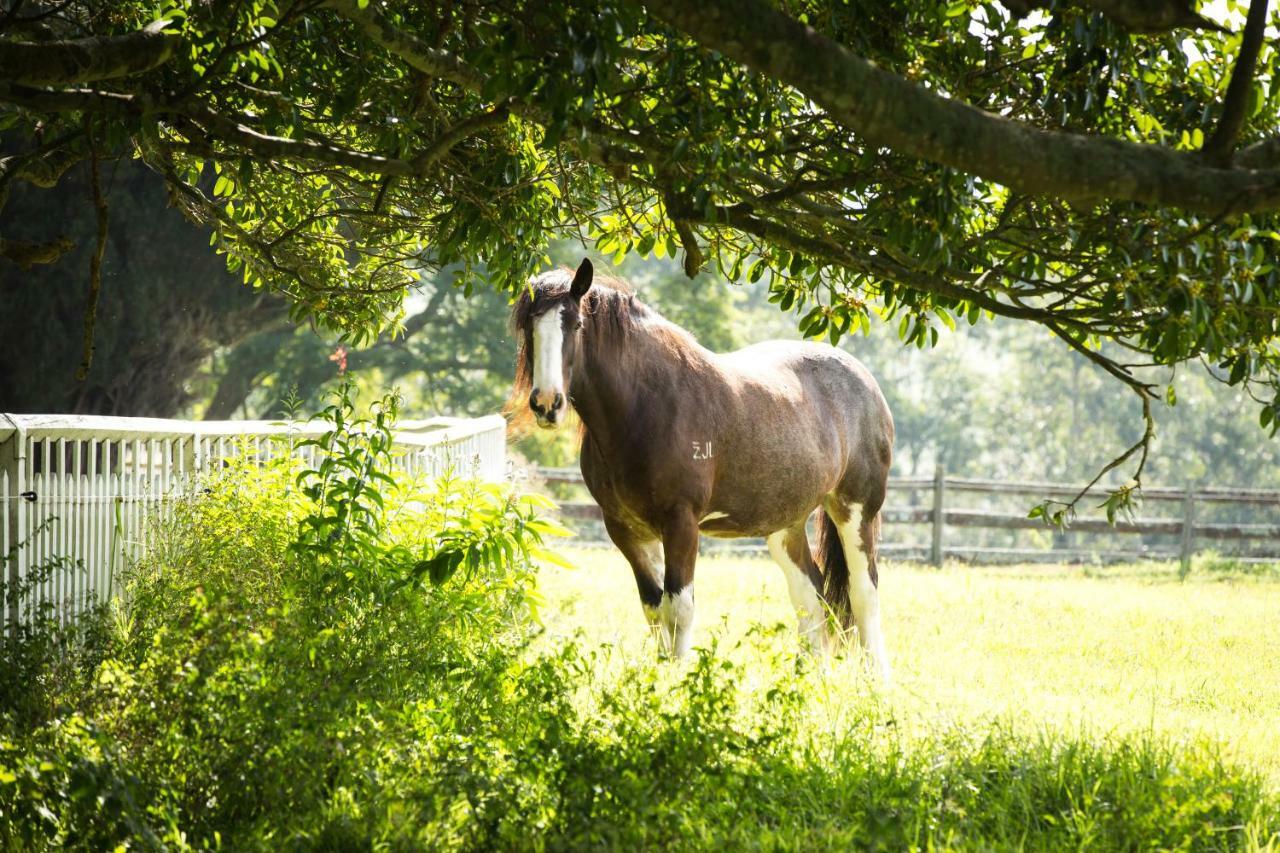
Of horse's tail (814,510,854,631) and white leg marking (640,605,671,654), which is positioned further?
horse's tail (814,510,854,631)

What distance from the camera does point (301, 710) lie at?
3861 mm

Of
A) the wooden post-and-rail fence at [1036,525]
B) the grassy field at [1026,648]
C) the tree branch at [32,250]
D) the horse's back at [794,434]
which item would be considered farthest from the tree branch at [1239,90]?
the wooden post-and-rail fence at [1036,525]

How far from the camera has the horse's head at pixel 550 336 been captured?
6.05 m

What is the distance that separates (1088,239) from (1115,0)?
3.85ft

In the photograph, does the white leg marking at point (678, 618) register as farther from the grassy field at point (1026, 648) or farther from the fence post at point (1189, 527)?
the fence post at point (1189, 527)

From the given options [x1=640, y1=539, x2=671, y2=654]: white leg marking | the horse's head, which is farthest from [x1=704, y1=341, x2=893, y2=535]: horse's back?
the horse's head

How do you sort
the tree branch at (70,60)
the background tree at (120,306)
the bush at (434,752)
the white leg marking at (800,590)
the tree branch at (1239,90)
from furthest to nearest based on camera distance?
the background tree at (120,306) → the white leg marking at (800,590) → the tree branch at (70,60) → the bush at (434,752) → the tree branch at (1239,90)

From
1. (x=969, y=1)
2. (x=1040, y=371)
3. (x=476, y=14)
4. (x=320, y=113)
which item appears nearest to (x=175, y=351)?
(x=320, y=113)

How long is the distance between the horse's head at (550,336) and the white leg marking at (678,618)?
1189 mm

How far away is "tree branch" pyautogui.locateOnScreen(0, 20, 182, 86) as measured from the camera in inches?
152

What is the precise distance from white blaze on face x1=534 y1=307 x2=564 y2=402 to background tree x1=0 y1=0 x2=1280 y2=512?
34cm

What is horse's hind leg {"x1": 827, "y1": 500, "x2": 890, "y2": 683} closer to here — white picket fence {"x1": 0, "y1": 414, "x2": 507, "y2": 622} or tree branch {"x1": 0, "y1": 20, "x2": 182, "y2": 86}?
white picket fence {"x1": 0, "y1": 414, "x2": 507, "y2": 622}

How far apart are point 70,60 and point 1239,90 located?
11.3 feet

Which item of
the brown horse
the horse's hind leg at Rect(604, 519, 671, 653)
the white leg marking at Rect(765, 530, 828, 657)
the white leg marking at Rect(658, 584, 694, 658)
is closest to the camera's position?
the brown horse
